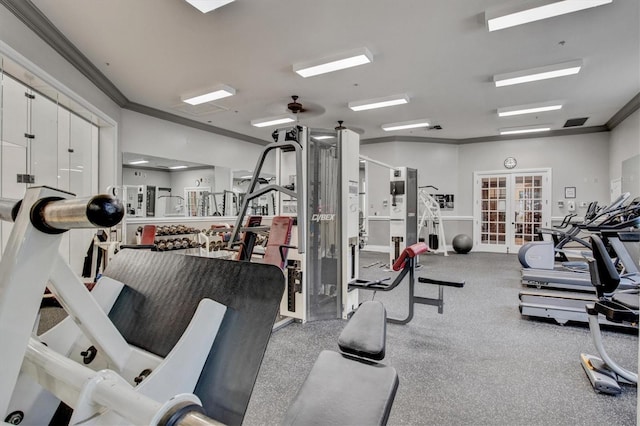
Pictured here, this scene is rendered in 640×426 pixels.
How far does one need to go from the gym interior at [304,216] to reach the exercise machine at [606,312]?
0.05 ft

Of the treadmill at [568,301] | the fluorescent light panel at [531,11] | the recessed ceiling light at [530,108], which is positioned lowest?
the treadmill at [568,301]

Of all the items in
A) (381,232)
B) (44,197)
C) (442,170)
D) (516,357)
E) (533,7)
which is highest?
(533,7)

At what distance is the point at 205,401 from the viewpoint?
64cm

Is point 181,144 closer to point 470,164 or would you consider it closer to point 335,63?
point 335,63

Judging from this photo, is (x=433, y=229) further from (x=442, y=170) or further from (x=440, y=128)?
(x=440, y=128)

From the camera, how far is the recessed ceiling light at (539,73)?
4.51 metres

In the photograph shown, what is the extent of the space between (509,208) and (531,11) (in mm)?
6680

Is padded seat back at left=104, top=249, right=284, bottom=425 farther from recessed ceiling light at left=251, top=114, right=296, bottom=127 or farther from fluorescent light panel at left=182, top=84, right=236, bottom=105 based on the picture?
recessed ceiling light at left=251, top=114, right=296, bottom=127

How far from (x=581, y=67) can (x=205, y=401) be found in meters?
6.13

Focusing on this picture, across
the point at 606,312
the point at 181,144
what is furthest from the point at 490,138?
the point at 181,144

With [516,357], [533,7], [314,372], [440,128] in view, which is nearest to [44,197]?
[314,372]

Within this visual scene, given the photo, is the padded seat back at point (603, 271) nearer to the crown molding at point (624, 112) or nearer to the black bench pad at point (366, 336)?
the black bench pad at point (366, 336)

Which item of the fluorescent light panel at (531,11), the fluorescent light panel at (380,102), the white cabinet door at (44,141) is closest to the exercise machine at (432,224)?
the fluorescent light panel at (380,102)

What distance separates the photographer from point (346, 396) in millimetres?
904
